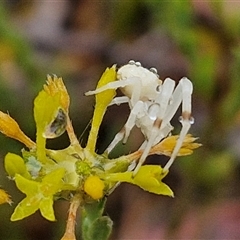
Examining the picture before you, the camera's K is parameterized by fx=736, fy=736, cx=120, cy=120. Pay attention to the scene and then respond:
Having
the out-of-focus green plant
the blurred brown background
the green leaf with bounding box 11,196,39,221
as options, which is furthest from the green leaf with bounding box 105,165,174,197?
the blurred brown background

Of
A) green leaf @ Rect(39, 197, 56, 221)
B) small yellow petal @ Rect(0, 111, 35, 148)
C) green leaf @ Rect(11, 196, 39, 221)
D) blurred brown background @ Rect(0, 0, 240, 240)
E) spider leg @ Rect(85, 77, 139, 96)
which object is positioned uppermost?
spider leg @ Rect(85, 77, 139, 96)

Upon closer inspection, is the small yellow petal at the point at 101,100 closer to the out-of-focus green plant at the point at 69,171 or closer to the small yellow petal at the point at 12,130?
the out-of-focus green plant at the point at 69,171

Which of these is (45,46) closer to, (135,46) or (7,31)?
(135,46)

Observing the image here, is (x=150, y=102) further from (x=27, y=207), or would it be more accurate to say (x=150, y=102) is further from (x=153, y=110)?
(x=27, y=207)

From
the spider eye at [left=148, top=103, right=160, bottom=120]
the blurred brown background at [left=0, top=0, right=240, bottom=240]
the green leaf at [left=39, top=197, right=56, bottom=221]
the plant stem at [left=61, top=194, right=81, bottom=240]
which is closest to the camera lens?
the green leaf at [left=39, top=197, right=56, bottom=221]

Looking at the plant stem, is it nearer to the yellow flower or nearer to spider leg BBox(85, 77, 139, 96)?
the yellow flower

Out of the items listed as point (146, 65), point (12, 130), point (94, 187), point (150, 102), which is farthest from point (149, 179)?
point (146, 65)

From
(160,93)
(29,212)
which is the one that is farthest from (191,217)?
(29,212)
